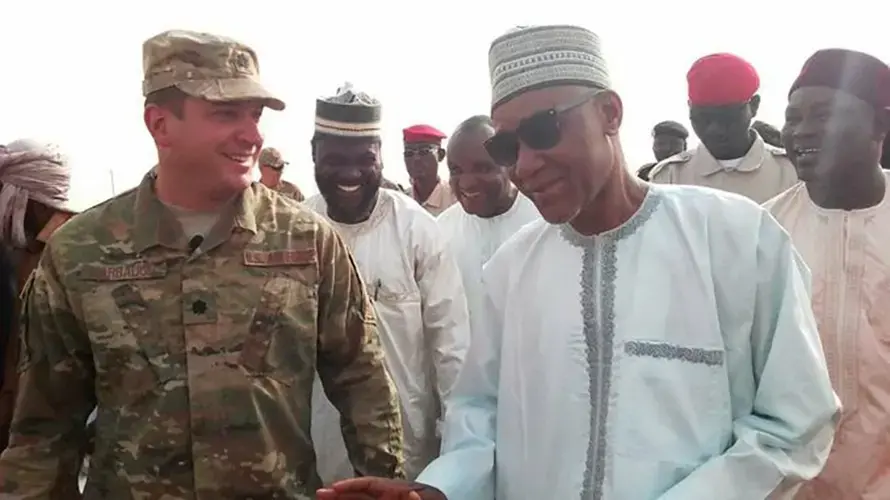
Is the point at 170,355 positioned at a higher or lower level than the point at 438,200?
lower

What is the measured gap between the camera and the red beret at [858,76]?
301 centimetres

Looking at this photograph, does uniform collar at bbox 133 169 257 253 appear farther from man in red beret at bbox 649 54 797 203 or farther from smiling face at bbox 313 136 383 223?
man in red beret at bbox 649 54 797 203

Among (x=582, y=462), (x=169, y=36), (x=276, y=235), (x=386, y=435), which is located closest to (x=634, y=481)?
Answer: (x=582, y=462)

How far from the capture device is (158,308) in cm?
249

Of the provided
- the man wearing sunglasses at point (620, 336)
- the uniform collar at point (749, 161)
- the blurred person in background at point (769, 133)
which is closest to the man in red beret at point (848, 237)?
the man wearing sunglasses at point (620, 336)

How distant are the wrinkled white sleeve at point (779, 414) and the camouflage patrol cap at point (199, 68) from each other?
1.33 meters

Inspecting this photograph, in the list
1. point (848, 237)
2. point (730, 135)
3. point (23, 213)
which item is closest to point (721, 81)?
point (730, 135)

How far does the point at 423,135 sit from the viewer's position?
7.90m

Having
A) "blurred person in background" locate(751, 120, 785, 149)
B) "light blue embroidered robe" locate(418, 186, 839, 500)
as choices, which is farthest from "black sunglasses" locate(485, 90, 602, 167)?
"blurred person in background" locate(751, 120, 785, 149)

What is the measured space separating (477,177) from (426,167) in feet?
10.3

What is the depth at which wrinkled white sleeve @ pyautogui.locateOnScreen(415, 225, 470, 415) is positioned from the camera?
379 cm

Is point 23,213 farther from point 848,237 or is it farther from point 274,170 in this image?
point 274,170

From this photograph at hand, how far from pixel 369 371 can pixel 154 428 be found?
58 cm

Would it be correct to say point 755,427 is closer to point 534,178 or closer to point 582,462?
point 582,462
